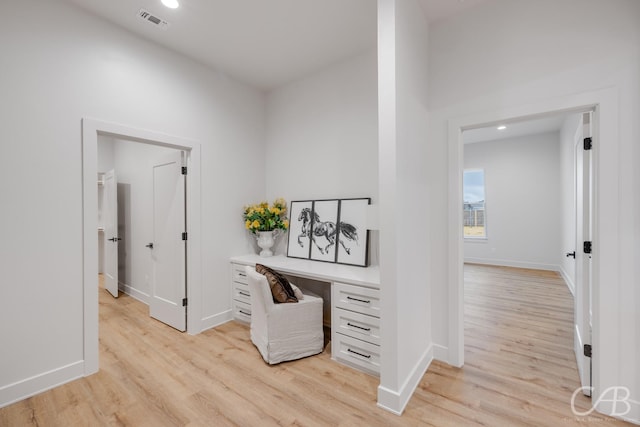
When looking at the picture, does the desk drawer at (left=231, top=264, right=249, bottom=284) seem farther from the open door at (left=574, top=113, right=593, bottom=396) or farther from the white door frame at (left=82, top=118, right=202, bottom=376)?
the open door at (left=574, top=113, right=593, bottom=396)

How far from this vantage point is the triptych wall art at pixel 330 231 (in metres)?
2.98

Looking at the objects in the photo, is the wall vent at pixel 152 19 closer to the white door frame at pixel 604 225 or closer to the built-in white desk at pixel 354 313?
the built-in white desk at pixel 354 313

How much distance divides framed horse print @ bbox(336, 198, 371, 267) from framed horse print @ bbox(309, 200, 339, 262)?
0.23 ft

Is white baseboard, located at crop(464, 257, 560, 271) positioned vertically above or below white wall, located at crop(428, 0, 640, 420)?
below

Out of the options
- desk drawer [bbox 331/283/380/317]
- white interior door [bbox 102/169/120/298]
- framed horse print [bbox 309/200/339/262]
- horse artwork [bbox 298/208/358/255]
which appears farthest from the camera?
white interior door [bbox 102/169/120/298]

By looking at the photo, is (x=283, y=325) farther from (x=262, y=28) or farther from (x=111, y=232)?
(x=111, y=232)

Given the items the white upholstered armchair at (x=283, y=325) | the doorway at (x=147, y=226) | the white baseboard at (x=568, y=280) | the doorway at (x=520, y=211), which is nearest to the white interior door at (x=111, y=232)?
the doorway at (x=147, y=226)

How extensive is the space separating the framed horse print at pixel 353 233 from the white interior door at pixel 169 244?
174 cm

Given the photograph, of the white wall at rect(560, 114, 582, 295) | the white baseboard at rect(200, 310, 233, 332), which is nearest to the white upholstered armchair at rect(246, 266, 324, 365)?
the white baseboard at rect(200, 310, 233, 332)

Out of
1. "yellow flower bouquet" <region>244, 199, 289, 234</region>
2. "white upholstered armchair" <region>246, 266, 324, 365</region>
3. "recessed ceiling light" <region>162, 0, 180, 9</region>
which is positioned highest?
"recessed ceiling light" <region>162, 0, 180, 9</region>

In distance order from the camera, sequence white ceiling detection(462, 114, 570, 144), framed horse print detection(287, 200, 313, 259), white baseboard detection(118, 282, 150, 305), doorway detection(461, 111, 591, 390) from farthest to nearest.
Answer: white ceiling detection(462, 114, 570, 144) < doorway detection(461, 111, 591, 390) < white baseboard detection(118, 282, 150, 305) < framed horse print detection(287, 200, 313, 259)

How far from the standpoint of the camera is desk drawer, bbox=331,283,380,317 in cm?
227

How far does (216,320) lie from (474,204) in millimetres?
6720

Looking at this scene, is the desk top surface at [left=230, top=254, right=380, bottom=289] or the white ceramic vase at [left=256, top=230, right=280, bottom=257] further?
the white ceramic vase at [left=256, top=230, right=280, bottom=257]
